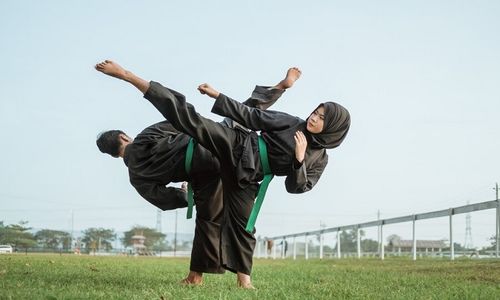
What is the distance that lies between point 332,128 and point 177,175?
149 cm

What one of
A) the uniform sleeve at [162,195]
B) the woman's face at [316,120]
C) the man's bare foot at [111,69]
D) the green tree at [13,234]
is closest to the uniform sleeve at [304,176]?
the woman's face at [316,120]

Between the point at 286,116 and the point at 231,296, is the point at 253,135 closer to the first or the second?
the point at 286,116

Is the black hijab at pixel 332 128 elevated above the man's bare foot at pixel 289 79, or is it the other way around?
the man's bare foot at pixel 289 79

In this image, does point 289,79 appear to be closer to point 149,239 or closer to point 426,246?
point 426,246

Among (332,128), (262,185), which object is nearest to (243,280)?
(262,185)

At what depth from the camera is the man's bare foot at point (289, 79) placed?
614 centimetres

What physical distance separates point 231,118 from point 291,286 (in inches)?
61.4

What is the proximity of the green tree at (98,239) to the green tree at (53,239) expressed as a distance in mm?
2668

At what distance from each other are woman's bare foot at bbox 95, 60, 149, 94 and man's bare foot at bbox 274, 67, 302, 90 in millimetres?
1615

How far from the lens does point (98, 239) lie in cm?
4409

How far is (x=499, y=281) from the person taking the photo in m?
6.77

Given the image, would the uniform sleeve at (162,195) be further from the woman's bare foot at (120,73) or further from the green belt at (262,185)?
the woman's bare foot at (120,73)

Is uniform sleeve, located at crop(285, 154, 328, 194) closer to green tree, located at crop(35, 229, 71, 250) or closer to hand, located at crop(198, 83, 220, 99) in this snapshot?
hand, located at crop(198, 83, 220, 99)

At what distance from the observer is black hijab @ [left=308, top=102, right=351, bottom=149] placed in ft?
16.8
